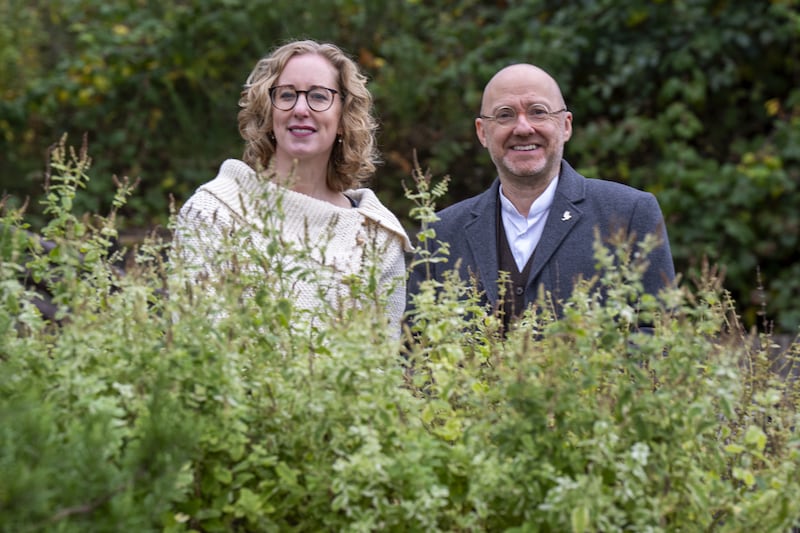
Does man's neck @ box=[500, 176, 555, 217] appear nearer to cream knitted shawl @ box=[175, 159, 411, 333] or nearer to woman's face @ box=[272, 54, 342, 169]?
cream knitted shawl @ box=[175, 159, 411, 333]

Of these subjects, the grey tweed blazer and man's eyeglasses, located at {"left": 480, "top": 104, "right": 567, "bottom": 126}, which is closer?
the grey tweed blazer

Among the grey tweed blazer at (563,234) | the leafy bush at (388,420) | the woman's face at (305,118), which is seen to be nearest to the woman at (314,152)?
the woman's face at (305,118)

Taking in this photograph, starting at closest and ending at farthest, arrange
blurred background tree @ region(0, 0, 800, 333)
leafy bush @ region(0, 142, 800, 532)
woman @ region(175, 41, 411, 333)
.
→ leafy bush @ region(0, 142, 800, 532), woman @ region(175, 41, 411, 333), blurred background tree @ region(0, 0, 800, 333)

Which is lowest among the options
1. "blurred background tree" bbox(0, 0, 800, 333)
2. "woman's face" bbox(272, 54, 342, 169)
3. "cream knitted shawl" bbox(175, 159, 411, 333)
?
"cream knitted shawl" bbox(175, 159, 411, 333)

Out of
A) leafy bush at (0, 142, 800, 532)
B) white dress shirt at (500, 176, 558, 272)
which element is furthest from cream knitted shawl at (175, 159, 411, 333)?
leafy bush at (0, 142, 800, 532)

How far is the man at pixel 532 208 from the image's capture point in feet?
12.1

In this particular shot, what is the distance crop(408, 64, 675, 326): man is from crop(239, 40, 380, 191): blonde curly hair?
0.40 m

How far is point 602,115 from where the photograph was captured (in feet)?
24.7

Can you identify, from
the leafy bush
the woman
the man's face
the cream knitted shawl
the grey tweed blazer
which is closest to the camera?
the leafy bush

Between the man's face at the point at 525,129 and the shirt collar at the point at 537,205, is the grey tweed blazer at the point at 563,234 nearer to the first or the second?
the shirt collar at the point at 537,205

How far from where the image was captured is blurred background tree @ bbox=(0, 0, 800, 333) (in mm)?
6910

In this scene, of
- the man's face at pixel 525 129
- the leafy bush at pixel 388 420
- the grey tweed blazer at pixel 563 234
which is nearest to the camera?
the leafy bush at pixel 388 420

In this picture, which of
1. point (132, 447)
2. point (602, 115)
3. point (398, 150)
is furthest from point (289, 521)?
point (602, 115)

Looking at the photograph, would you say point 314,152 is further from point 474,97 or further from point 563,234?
point 474,97
